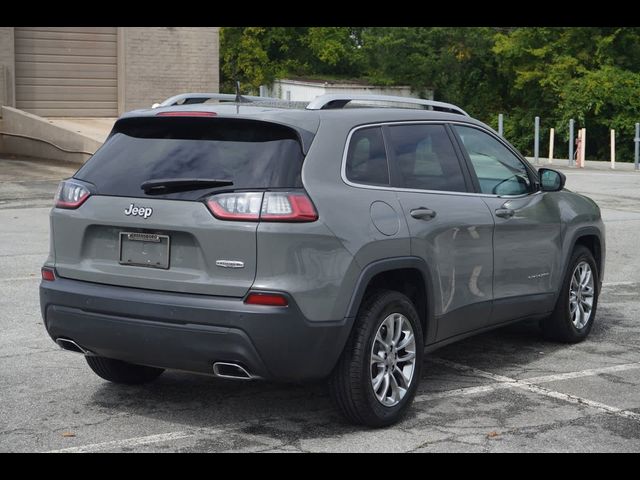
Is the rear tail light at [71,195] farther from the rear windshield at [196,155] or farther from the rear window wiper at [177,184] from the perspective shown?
the rear window wiper at [177,184]

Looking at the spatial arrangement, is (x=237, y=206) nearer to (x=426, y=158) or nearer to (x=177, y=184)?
(x=177, y=184)

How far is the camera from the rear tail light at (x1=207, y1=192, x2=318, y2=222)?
18.0ft

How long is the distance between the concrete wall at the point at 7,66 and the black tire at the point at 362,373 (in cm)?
2152

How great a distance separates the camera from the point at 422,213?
626 centimetres

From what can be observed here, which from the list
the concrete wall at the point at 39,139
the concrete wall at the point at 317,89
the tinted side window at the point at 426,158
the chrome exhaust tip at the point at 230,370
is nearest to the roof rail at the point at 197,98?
the tinted side window at the point at 426,158

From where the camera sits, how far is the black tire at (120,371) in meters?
6.68

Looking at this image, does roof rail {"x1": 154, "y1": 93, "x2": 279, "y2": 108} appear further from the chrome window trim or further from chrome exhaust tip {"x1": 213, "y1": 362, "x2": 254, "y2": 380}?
chrome exhaust tip {"x1": 213, "y1": 362, "x2": 254, "y2": 380}

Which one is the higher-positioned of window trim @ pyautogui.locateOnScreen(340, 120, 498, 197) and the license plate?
window trim @ pyautogui.locateOnScreen(340, 120, 498, 197)

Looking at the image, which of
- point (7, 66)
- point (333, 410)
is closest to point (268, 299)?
point (333, 410)

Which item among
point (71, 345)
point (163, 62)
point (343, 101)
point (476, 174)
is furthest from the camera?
point (163, 62)

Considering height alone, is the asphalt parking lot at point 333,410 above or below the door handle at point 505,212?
below

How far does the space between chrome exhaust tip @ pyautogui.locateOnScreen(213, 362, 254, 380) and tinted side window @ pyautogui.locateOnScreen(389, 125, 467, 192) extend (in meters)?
1.43

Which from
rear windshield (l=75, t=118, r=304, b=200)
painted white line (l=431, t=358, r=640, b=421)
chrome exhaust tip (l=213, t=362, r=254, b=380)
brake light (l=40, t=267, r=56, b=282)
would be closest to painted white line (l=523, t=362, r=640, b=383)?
painted white line (l=431, t=358, r=640, b=421)

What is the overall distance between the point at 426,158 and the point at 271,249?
5.01ft
